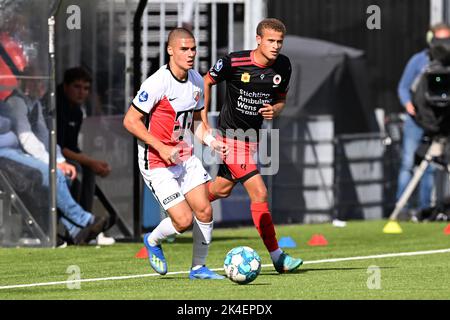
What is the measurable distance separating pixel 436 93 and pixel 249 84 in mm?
7432

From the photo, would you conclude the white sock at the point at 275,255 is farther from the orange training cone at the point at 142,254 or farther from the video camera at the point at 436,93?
the video camera at the point at 436,93

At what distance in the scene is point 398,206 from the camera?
20391mm

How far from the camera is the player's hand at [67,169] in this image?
648 inches

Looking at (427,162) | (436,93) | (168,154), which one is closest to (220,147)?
(168,154)

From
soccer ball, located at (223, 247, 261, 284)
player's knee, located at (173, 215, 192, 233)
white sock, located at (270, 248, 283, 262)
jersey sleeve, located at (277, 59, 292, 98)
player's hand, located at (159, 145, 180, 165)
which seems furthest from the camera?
jersey sleeve, located at (277, 59, 292, 98)

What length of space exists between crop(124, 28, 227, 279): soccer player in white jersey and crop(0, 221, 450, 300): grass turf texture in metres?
0.38

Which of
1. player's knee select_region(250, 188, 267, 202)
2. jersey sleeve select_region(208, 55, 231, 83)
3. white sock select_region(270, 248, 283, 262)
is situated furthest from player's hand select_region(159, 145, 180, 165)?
white sock select_region(270, 248, 283, 262)

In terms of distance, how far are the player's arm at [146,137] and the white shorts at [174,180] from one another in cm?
16

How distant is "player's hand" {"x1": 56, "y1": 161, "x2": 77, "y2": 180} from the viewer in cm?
1647

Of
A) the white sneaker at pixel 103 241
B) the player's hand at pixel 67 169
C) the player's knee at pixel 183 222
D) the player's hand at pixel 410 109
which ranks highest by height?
the player's hand at pixel 410 109

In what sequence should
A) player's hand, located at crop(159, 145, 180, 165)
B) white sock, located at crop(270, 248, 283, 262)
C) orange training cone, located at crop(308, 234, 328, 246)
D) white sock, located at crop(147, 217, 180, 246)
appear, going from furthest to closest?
orange training cone, located at crop(308, 234, 328, 246), white sock, located at crop(270, 248, 283, 262), white sock, located at crop(147, 217, 180, 246), player's hand, located at crop(159, 145, 180, 165)

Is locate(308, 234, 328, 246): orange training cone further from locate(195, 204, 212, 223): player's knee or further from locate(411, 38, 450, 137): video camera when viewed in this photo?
locate(195, 204, 212, 223): player's knee

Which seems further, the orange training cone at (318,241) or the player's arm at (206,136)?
the orange training cone at (318,241)

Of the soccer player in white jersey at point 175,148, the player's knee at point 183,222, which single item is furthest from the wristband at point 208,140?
the player's knee at point 183,222
